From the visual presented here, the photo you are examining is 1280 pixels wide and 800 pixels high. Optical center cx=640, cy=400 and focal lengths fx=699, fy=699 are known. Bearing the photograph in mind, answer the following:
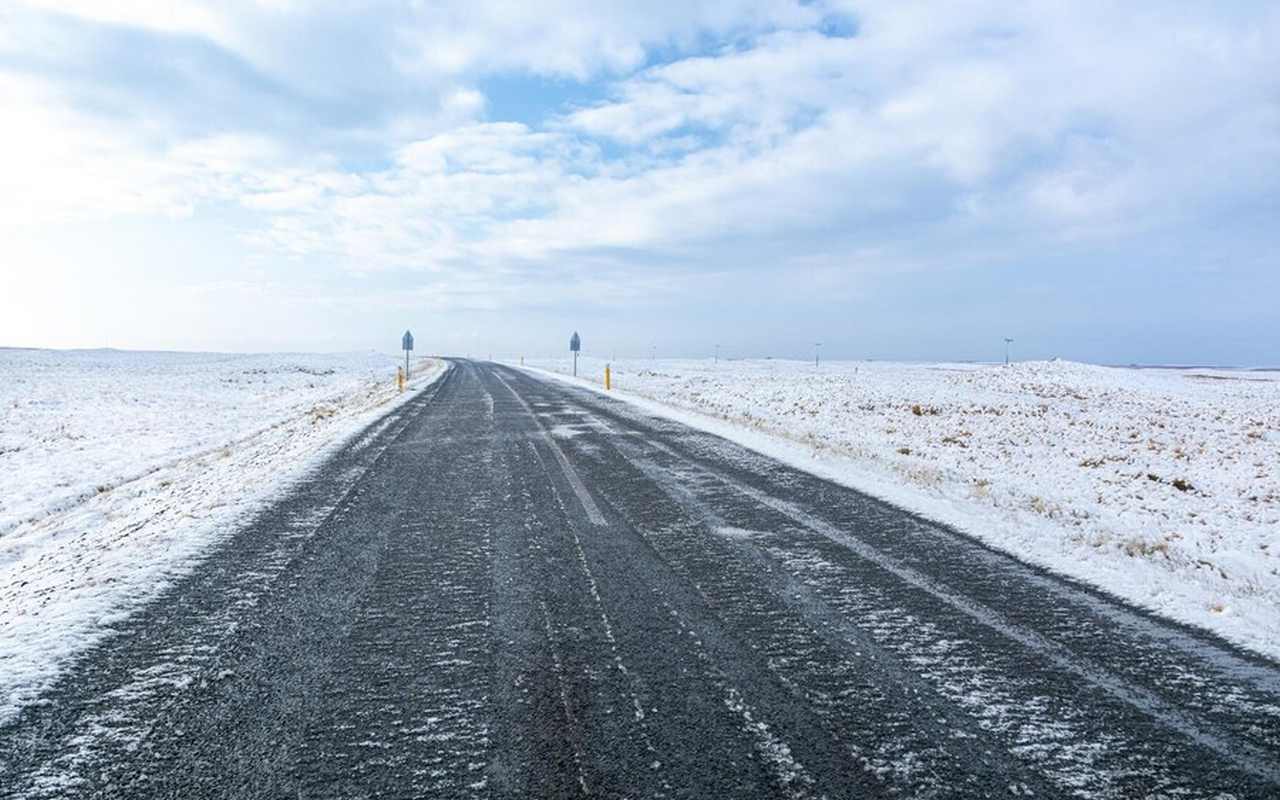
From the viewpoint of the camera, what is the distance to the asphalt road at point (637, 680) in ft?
8.78

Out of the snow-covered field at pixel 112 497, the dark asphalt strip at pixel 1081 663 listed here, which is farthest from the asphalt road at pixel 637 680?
the snow-covered field at pixel 112 497

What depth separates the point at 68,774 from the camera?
261cm

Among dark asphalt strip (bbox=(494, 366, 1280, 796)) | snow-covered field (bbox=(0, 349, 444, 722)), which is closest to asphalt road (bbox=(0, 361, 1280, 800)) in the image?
dark asphalt strip (bbox=(494, 366, 1280, 796))

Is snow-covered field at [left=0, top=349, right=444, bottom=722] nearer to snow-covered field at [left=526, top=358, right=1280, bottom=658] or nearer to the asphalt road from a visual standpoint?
the asphalt road

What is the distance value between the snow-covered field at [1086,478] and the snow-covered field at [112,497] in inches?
277

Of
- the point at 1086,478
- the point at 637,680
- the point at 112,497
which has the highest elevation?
the point at 637,680

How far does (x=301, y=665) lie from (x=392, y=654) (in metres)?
0.44

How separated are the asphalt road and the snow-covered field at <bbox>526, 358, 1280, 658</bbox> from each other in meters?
0.79

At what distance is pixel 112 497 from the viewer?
9.90 m

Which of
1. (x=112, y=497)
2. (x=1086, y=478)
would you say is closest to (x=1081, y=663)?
(x=1086, y=478)

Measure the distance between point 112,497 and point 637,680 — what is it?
9848mm

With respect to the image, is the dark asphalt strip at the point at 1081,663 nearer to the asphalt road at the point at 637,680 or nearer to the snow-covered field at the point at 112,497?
the asphalt road at the point at 637,680

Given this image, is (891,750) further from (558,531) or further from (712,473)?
(712,473)

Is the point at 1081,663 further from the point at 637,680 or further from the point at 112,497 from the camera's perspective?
the point at 112,497
